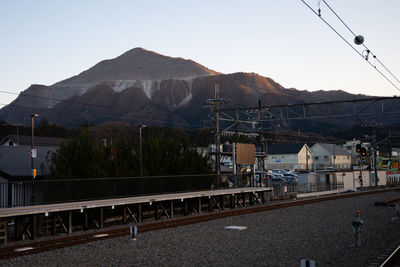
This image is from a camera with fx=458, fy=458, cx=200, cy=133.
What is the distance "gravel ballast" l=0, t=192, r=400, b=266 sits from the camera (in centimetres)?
1342

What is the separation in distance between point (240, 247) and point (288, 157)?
109342mm

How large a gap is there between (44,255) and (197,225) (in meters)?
9.21

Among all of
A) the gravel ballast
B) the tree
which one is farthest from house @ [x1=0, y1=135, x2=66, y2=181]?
the gravel ballast

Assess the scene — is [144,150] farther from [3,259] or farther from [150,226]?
[3,259]

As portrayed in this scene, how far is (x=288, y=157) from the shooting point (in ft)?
403

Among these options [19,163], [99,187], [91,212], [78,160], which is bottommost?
[91,212]

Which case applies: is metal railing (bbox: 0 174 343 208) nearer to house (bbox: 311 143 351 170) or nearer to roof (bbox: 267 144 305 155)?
roof (bbox: 267 144 305 155)

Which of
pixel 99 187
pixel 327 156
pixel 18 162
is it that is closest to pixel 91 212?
pixel 99 187

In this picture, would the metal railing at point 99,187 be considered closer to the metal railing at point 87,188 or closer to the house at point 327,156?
the metal railing at point 87,188

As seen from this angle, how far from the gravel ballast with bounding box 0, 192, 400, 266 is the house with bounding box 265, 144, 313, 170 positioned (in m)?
98.3

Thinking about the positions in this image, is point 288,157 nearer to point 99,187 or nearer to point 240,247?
point 99,187

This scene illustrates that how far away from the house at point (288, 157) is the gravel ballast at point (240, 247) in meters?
98.3

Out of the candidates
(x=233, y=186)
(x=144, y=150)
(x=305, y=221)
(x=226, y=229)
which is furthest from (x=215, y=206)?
(x=226, y=229)

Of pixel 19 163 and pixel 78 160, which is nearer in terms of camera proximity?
pixel 78 160
